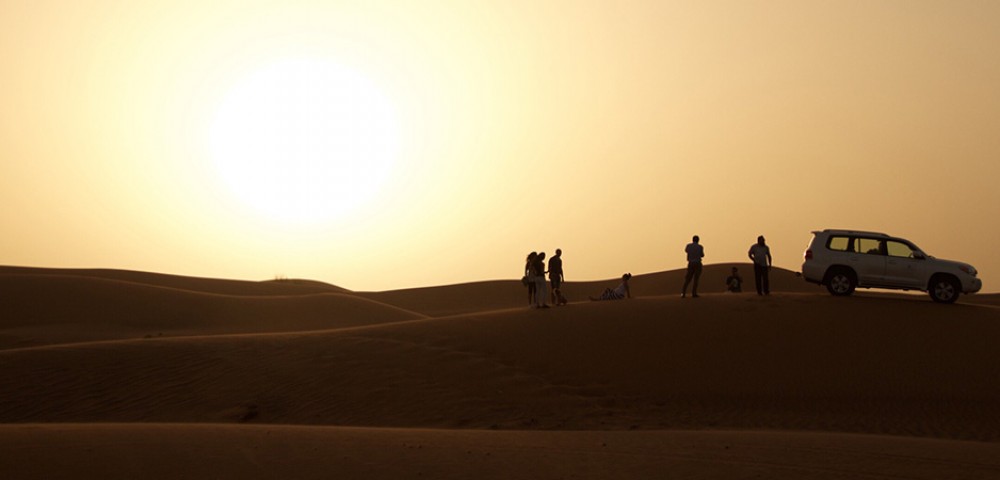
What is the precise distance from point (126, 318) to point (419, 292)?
32506 millimetres

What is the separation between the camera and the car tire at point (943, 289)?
80.3 ft

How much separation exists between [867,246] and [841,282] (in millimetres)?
1442

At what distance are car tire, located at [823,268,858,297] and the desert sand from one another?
1.40ft

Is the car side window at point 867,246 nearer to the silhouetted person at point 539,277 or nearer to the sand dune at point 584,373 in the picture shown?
the sand dune at point 584,373

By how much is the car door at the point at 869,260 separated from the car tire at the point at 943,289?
58.0 inches

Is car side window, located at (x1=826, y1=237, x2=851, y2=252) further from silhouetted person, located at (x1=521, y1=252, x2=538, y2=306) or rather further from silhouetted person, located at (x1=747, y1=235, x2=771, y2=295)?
silhouetted person, located at (x1=521, y1=252, x2=538, y2=306)

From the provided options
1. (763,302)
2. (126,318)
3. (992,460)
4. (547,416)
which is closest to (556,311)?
(763,302)

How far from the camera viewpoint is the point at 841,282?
83.3ft

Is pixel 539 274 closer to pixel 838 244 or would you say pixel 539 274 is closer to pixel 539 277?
pixel 539 277

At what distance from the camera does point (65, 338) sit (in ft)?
109

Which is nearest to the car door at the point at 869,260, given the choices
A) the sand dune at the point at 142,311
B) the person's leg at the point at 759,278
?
the person's leg at the point at 759,278

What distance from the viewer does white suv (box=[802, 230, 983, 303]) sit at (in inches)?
946

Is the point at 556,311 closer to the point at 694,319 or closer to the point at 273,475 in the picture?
the point at 694,319

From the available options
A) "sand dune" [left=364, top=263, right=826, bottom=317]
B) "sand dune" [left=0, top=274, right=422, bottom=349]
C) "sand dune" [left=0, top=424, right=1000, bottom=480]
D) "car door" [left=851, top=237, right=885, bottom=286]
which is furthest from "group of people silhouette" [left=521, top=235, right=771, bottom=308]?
"sand dune" [left=364, top=263, right=826, bottom=317]
